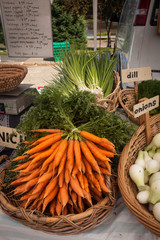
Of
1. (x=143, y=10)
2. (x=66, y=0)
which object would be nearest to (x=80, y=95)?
(x=143, y=10)

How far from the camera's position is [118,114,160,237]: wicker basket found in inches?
27.6

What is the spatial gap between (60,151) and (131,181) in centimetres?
37

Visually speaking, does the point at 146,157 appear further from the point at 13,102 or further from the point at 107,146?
the point at 13,102

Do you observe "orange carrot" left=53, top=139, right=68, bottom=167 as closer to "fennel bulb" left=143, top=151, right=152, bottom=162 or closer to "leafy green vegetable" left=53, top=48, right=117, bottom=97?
"fennel bulb" left=143, top=151, right=152, bottom=162

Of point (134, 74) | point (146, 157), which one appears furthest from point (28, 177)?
point (134, 74)

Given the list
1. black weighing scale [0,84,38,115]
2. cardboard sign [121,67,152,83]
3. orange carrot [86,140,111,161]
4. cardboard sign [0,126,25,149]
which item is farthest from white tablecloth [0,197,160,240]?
cardboard sign [121,67,152,83]

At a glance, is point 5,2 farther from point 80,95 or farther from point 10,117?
point 80,95

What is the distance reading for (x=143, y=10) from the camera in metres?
2.34

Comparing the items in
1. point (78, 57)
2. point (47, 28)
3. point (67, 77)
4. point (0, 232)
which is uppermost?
point (47, 28)

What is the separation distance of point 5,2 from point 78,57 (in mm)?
789

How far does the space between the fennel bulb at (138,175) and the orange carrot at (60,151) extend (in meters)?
0.33

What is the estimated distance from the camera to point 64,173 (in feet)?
2.92

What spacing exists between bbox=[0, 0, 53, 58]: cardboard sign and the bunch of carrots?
1077mm

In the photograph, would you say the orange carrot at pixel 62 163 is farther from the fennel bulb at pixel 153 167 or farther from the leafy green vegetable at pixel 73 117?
the fennel bulb at pixel 153 167
